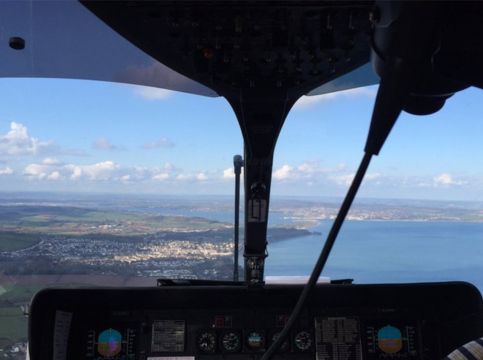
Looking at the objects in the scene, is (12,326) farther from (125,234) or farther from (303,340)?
(303,340)

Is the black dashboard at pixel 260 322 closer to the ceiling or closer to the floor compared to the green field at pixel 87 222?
closer to the floor

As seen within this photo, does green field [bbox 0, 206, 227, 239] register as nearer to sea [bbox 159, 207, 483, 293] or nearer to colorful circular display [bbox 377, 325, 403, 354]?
sea [bbox 159, 207, 483, 293]

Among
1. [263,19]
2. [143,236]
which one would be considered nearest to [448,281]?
[263,19]

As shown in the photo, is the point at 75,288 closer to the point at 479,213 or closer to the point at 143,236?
the point at 143,236

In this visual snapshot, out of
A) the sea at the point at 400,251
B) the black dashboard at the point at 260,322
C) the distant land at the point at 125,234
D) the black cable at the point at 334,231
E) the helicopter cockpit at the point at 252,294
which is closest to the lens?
the black cable at the point at 334,231

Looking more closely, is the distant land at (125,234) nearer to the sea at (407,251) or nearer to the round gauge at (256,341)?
the sea at (407,251)

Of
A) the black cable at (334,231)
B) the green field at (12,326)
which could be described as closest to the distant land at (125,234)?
the green field at (12,326)
